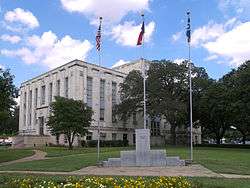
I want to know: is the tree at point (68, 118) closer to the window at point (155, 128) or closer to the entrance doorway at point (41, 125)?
the entrance doorway at point (41, 125)

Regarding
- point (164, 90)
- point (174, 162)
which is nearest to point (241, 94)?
point (164, 90)

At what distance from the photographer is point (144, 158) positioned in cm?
2625

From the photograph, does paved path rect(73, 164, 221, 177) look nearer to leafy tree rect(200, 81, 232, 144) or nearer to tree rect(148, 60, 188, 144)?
leafy tree rect(200, 81, 232, 144)

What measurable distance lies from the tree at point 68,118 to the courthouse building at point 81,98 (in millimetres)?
12754

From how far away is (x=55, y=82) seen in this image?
7594 cm

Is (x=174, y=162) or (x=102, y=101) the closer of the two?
(x=174, y=162)

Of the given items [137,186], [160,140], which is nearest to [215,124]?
[160,140]

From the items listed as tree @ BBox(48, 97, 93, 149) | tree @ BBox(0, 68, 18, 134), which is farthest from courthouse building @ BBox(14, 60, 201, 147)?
tree @ BBox(0, 68, 18, 134)

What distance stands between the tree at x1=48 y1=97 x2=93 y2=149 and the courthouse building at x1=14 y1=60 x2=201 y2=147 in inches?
502

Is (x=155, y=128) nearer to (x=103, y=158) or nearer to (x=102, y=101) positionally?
(x=102, y=101)

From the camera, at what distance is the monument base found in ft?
85.8

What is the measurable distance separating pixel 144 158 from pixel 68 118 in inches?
1088

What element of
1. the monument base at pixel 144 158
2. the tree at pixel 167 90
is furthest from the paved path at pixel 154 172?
the tree at pixel 167 90

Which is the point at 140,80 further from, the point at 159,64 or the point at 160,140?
the point at 160,140
